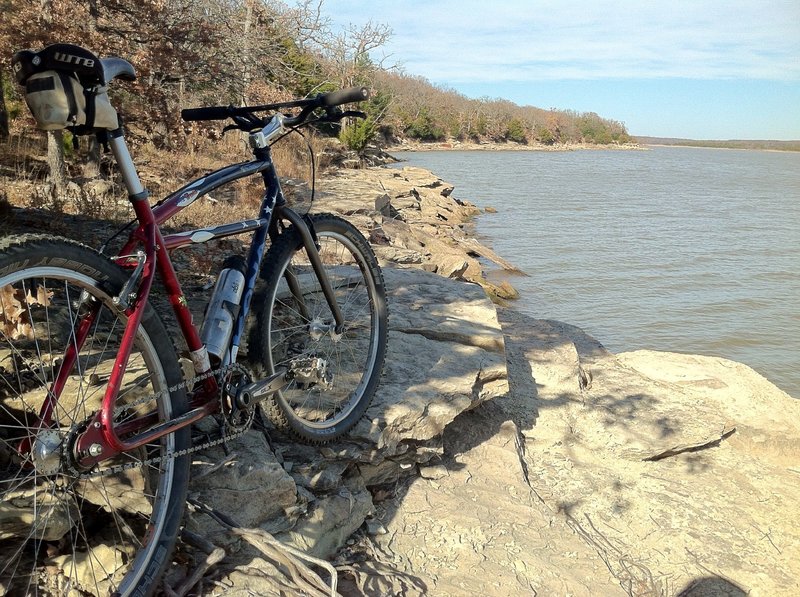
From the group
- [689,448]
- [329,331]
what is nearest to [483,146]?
[689,448]

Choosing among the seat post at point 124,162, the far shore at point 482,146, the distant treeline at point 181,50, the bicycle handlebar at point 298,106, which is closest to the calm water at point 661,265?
the distant treeline at point 181,50

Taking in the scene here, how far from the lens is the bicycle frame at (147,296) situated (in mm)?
2037

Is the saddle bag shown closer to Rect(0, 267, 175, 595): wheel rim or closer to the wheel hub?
Rect(0, 267, 175, 595): wheel rim

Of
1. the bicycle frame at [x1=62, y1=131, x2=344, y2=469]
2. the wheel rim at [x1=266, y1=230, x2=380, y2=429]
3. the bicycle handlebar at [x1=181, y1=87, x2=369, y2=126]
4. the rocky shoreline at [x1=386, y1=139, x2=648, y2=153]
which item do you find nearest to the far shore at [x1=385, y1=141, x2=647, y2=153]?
the rocky shoreline at [x1=386, y1=139, x2=648, y2=153]

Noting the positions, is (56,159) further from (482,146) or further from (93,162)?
(482,146)

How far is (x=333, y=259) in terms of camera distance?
371 centimetres

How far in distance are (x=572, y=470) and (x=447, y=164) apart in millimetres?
42897

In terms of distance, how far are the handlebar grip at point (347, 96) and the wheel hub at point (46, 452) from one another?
1627mm

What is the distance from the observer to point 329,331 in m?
3.40

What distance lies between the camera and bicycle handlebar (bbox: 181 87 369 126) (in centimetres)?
280

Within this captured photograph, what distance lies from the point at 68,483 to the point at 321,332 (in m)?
1.51

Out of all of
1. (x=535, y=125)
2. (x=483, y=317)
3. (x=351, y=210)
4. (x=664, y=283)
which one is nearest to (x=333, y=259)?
(x=483, y=317)

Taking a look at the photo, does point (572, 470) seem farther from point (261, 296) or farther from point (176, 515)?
point (176, 515)

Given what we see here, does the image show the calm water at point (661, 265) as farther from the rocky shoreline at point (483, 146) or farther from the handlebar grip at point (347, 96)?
the rocky shoreline at point (483, 146)
